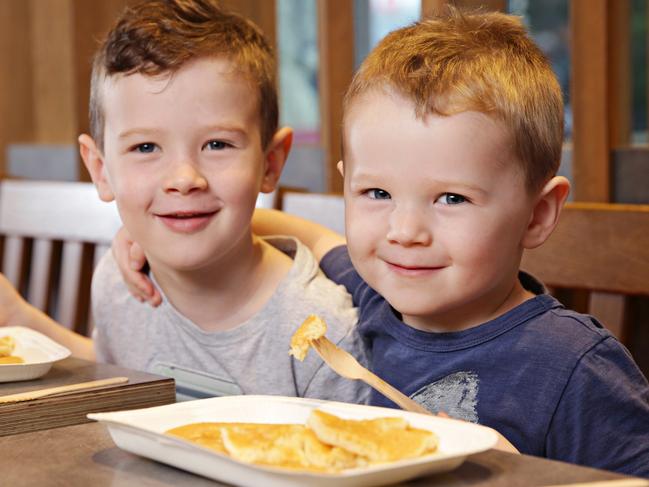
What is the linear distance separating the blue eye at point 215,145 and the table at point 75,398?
321 mm

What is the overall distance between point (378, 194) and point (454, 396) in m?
0.22

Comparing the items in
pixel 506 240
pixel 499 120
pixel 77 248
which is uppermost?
pixel 499 120

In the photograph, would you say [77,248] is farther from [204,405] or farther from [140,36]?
[204,405]

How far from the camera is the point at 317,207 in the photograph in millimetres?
1647

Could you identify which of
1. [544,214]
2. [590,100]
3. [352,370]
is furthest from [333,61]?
[352,370]

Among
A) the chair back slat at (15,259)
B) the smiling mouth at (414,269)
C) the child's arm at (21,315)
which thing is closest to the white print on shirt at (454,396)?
the smiling mouth at (414,269)

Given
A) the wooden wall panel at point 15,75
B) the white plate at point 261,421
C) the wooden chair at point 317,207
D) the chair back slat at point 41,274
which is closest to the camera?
the white plate at point 261,421

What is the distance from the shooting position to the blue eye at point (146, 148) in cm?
130

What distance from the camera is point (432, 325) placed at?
1134 mm

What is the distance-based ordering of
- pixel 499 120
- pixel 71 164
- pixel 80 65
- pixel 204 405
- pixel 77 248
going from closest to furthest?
pixel 204 405
pixel 499 120
pixel 77 248
pixel 80 65
pixel 71 164

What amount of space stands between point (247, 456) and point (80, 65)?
2388mm

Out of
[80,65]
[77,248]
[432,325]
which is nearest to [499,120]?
[432,325]

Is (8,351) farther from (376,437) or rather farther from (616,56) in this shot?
(616,56)

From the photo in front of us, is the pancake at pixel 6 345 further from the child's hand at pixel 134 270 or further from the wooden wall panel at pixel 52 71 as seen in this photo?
the wooden wall panel at pixel 52 71
